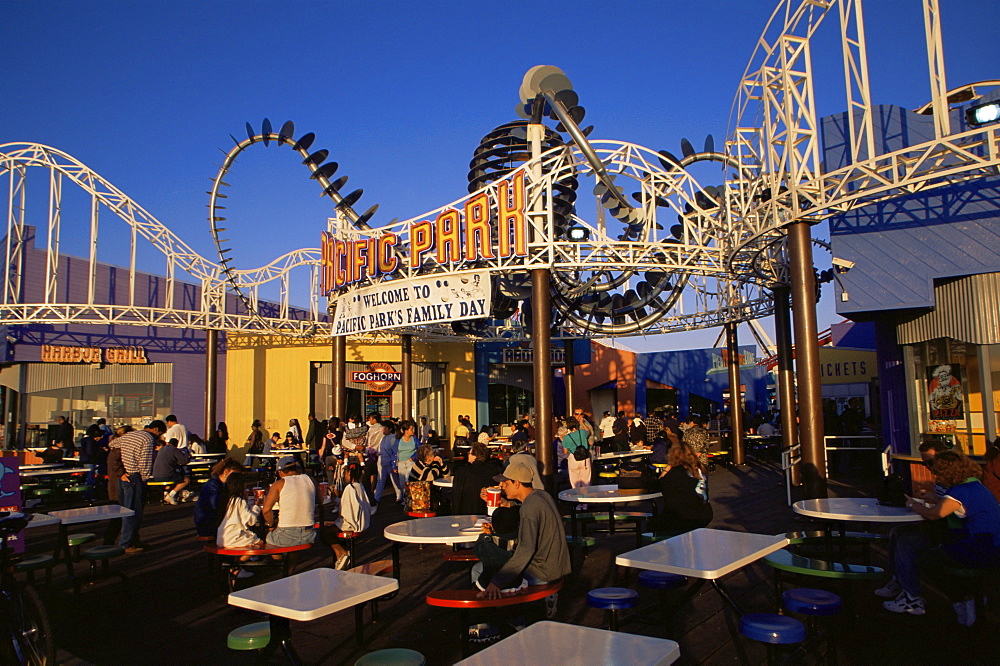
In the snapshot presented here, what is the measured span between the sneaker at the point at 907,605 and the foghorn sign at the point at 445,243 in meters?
8.33

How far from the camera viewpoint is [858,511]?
6.96 meters

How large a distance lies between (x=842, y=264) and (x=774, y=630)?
9.73 m

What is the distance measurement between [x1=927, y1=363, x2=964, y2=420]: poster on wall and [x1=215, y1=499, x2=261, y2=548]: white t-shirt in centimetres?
1124

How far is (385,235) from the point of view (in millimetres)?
15234

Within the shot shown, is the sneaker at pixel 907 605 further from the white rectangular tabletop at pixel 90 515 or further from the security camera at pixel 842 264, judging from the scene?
the white rectangular tabletop at pixel 90 515

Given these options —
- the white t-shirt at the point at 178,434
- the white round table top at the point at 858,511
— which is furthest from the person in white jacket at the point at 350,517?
the white t-shirt at the point at 178,434

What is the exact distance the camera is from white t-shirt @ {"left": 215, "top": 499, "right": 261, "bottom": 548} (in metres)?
7.42

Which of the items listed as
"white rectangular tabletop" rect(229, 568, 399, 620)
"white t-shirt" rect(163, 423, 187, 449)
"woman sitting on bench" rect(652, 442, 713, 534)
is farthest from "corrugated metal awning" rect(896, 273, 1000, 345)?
"white t-shirt" rect(163, 423, 187, 449)

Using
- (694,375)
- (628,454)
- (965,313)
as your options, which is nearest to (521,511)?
(965,313)

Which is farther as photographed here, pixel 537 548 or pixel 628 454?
pixel 628 454

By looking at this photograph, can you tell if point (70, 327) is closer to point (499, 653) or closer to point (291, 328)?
point (291, 328)

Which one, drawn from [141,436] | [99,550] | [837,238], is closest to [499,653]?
[99,550]

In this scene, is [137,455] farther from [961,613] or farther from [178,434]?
[961,613]

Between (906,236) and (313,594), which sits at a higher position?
(906,236)
